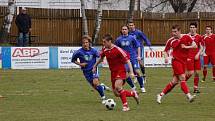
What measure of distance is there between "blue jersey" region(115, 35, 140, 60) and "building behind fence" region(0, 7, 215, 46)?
67.0 feet

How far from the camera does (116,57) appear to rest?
1579 cm

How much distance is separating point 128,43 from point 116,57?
16.0 feet

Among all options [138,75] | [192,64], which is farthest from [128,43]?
[192,64]

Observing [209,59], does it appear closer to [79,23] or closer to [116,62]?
[116,62]

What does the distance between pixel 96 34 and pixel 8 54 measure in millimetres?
9590

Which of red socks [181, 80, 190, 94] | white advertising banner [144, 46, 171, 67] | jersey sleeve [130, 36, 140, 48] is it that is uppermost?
jersey sleeve [130, 36, 140, 48]

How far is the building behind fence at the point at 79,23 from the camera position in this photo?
42219 millimetres

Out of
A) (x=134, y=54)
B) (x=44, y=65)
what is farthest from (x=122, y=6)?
(x=134, y=54)

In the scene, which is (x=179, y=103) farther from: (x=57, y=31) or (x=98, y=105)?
(x=57, y=31)

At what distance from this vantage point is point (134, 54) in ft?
Result: 68.7

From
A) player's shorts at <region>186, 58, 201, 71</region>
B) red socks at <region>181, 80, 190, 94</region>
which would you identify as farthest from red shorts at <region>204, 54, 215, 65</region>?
red socks at <region>181, 80, 190, 94</region>

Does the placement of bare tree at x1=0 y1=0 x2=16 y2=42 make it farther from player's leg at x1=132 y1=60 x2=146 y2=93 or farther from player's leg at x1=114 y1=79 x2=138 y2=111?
player's leg at x1=114 y1=79 x2=138 y2=111

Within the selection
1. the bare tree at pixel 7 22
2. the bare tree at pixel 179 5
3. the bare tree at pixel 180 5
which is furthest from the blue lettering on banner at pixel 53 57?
the bare tree at pixel 180 5

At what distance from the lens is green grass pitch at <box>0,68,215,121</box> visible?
14.0 meters
